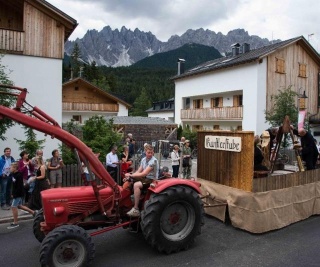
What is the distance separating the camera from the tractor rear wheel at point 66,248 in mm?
4719

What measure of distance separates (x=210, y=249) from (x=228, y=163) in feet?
6.78

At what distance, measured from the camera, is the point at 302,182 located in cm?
788

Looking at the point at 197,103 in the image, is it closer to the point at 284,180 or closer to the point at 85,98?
the point at 85,98

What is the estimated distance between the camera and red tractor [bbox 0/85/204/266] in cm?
486

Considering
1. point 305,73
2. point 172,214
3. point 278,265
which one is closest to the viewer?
point 278,265

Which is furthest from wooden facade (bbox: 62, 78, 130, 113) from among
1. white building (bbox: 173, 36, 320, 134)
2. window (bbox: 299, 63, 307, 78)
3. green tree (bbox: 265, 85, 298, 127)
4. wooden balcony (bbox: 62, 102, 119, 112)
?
green tree (bbox: 265, 85, 298, 127)

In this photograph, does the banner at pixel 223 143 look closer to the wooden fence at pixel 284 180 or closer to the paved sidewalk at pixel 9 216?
the wooden fence at pixel 284 180

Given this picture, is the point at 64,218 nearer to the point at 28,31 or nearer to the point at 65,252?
the point at 65,252

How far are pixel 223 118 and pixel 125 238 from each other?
2416cm

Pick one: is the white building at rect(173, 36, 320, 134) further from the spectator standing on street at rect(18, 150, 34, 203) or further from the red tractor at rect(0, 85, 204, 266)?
the red tractor at rect(0, 85, 204, 266)

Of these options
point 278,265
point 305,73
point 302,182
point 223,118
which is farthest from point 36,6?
point 305,73

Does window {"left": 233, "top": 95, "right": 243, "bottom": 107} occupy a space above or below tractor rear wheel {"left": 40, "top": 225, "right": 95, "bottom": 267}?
above

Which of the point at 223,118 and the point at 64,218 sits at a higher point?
the point at 223,118

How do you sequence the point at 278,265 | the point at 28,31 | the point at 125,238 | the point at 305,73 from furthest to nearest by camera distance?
the point at 305,73
the point at 28,31
the point at 125,238
the point at 278,265
